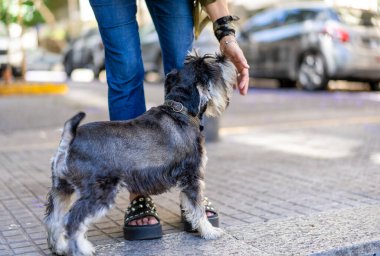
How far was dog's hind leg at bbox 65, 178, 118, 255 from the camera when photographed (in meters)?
3.11

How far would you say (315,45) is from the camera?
43.6 ft

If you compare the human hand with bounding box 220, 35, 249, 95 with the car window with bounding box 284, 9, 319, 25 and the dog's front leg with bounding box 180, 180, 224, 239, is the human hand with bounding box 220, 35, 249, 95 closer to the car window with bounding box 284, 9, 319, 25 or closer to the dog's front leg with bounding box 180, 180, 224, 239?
the dog's front leg with bounding box 180, 180, 224, 239

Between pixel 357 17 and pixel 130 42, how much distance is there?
34.6 feet

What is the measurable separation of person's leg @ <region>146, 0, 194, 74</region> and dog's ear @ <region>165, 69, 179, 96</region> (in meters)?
0.30

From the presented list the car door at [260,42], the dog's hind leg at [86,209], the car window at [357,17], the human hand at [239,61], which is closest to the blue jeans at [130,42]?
the human hand at [239,61]

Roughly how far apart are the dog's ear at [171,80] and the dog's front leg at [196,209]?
0.58 metres

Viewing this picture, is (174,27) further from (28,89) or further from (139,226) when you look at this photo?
(28,89)

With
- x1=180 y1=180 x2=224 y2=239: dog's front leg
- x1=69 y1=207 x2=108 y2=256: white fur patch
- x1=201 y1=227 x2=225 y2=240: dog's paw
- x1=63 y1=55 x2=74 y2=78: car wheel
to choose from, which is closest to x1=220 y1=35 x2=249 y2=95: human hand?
x1=180 y1=180 x2=224 y2=239: dog's front leg

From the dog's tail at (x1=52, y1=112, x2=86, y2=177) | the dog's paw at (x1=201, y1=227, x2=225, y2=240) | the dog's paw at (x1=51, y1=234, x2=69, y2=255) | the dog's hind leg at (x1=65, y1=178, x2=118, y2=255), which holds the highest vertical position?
the dog's tail at (x1=52, y1=112, x2=86, y2=177)

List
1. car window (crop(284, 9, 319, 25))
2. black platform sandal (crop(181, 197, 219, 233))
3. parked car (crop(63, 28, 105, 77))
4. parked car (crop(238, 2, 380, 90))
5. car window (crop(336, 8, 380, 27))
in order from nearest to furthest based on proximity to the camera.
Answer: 1. black platform sandal (crop(181, 197, 219, 233))
2. parked car (crop(238, 2, 380, 90))
3. car window (crop(336, 8, 380, 27))
4. car window (crop(284, 9, 319, 25))
5. parked car (crop(63, 28, 105, 77))

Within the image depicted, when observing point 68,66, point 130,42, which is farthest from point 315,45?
point 68,66

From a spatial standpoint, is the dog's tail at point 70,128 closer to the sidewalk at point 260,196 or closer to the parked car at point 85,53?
the sidewalk at point 260,196

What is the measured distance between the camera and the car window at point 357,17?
13195 millimetres

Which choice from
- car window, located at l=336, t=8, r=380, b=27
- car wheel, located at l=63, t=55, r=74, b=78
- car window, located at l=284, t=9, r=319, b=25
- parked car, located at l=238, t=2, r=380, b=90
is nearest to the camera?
parked car, located at l=238, t=2, r=380, b=90
